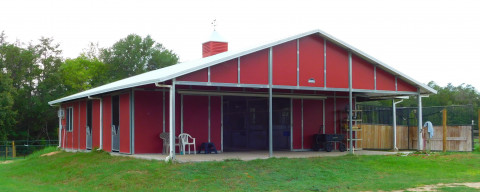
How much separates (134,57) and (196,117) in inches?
1164

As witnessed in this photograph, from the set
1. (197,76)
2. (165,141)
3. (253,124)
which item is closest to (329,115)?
(253,124)

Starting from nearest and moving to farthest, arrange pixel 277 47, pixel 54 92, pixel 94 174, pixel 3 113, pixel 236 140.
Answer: pixel 94 174, pixel 277 47, pixel 236 140, pixel 3 113, pixel 54 92

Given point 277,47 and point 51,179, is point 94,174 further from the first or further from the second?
point 277,47

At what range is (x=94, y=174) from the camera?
509 inches

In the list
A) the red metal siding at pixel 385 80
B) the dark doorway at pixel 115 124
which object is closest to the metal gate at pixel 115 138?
the dark doorway at pixel 115 124

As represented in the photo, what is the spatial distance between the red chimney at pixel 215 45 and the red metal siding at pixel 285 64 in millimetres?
5867

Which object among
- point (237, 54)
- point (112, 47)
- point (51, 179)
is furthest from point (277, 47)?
point (112, 47)

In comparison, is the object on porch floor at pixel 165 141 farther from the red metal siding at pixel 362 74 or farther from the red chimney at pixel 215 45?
the red metal siding at pixel 362 74

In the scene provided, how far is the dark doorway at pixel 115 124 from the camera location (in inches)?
641

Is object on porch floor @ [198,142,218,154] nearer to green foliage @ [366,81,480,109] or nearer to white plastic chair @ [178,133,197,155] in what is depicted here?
white plastic chair @ [178,133,197,155]

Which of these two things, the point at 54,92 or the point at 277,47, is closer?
the point at 277,47

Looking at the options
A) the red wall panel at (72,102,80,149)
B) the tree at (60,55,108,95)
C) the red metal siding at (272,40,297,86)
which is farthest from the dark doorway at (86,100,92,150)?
the tree at (60,55,108,95)

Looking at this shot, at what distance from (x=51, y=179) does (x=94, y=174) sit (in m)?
1.74

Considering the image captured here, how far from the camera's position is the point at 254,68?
14.4m
